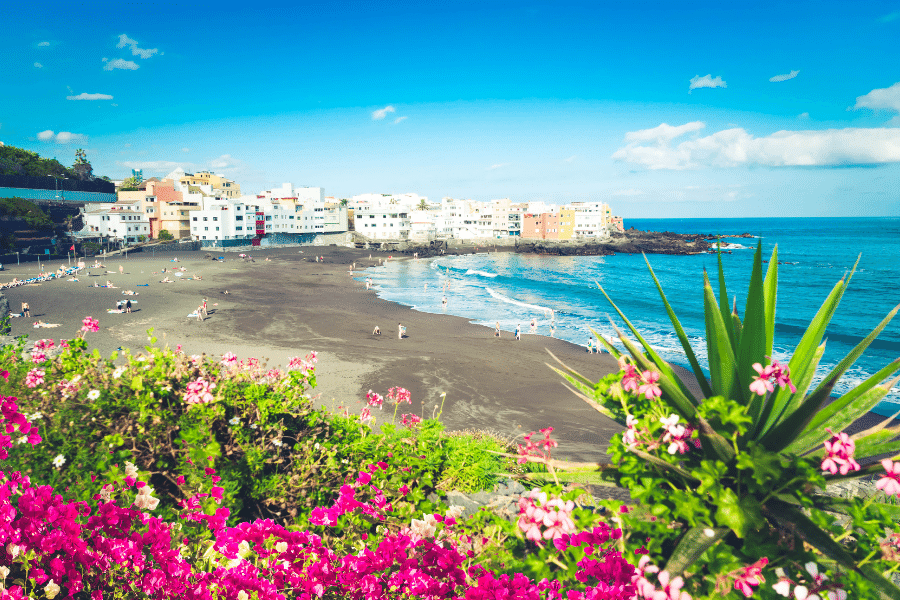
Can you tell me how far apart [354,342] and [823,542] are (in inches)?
936

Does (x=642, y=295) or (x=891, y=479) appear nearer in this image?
(x=891, y=479)

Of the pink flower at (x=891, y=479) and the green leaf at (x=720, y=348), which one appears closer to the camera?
the pink flower at (x=891, y=479)

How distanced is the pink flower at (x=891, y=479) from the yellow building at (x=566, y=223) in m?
102

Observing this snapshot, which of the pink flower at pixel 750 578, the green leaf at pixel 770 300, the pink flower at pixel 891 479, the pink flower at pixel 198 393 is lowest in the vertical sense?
the pink flower at pixel 198 393

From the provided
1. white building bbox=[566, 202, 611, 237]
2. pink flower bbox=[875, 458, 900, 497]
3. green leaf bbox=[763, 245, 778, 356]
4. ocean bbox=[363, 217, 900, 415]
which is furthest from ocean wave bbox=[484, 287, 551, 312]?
white building bbox=[566, 202, 611, 237]

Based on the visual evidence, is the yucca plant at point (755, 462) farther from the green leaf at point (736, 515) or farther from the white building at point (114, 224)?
the white building at point (114, 224)

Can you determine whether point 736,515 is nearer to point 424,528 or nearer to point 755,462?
point 755,462

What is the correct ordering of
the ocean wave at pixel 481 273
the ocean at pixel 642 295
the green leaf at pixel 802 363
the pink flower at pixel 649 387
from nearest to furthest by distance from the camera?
the pink flower at pixel 649 387 < the green leaf at pixel 802 363 < the ocean at pixel 642 295 < the ocean wave at pixel 481 273

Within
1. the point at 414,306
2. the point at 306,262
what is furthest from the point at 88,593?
the point at 306,262

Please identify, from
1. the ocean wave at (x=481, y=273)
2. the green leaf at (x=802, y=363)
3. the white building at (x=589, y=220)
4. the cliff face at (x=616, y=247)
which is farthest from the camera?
the white building at (x=589, y=220)

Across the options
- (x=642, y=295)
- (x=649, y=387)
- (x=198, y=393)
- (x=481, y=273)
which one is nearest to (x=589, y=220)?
(x=481, y=273)

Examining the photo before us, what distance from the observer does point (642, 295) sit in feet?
147

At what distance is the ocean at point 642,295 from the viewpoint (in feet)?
90.8

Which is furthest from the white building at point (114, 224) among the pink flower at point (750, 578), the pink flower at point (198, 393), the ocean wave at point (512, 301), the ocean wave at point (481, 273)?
the pink flower at point (750, 578)
